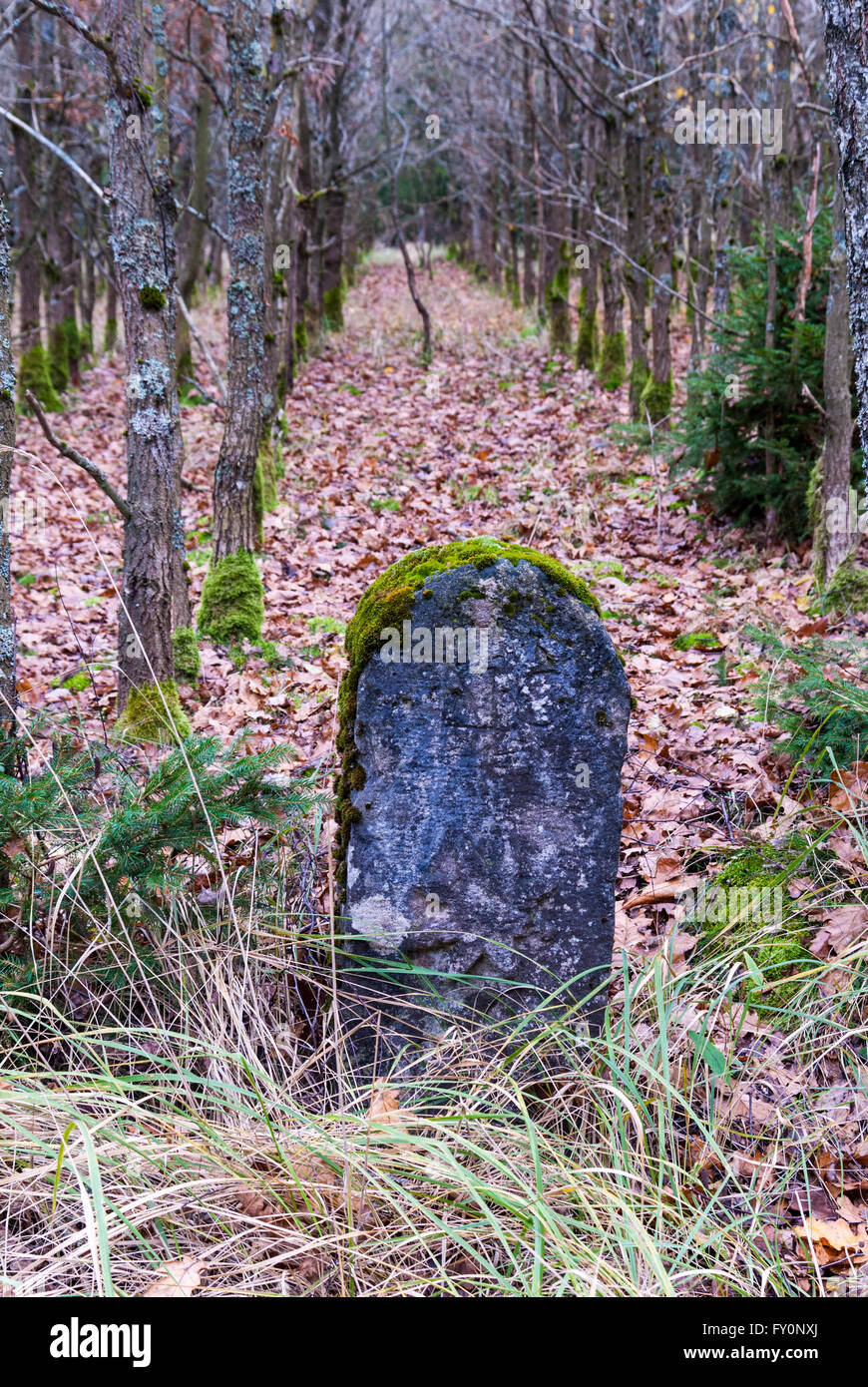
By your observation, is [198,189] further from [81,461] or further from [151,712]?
[151,712]

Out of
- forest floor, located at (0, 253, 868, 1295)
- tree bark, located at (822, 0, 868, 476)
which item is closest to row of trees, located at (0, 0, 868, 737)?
tree bark, located at (822, 0, 868, 476)

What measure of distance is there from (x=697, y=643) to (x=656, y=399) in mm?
6325

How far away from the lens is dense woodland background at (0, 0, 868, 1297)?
225 centimetres

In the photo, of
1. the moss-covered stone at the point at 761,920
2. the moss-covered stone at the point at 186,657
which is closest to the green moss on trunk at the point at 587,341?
the moss-covered stone at the point at 186,657

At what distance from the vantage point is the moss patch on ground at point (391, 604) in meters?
2.82

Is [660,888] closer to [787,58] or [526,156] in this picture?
[787,58]

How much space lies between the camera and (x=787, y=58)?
7086 mm

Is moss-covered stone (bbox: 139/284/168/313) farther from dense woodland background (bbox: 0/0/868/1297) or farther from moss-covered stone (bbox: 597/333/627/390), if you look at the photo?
moss-covered stone (bbox: 597/333/627/390)

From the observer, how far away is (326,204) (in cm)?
2120

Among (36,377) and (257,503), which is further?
(36,377)

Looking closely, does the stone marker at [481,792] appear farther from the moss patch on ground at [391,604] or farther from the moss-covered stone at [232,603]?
the moss-covered stone at [232,603]

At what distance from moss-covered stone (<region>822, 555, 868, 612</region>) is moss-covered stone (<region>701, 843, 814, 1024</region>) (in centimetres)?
276

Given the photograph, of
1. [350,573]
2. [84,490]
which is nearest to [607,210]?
[84,490]

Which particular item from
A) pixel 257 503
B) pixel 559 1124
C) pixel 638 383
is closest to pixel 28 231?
pixel 638 383
